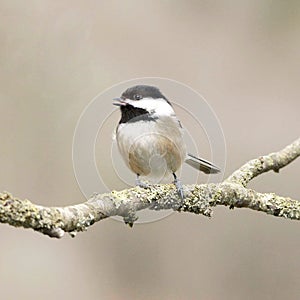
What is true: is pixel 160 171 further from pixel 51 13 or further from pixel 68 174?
pixel 51 13

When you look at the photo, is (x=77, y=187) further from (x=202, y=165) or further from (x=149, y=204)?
(x=149, y=204)

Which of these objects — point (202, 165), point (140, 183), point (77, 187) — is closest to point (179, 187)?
point (140, 183)

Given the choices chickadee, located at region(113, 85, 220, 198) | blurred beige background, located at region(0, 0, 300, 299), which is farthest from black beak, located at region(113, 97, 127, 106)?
blurred beige background, located at region(0, 0, 300, 299)

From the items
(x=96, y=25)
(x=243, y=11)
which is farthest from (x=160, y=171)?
(x=243, y=11)

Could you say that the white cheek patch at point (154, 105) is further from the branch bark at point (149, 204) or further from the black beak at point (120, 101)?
the branch bark at point (149, 204)

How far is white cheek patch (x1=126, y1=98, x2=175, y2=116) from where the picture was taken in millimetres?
1185

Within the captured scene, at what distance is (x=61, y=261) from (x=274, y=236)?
A: 0.93 m

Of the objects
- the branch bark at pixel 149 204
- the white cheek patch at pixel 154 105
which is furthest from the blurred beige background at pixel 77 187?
the white cheek patch at pixel 154 105

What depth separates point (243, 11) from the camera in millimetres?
3271

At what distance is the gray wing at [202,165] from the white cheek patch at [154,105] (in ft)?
0.33

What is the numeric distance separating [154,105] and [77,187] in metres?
1.52

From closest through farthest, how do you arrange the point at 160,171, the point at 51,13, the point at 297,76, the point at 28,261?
the point at 160,171 → the point at 28,261 → the point at 51,13 → the point at 297,76

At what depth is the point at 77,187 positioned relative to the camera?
266cm

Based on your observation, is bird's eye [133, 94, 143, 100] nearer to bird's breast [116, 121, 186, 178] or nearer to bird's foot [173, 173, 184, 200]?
bird's breast [116, 121, 186, 178]
